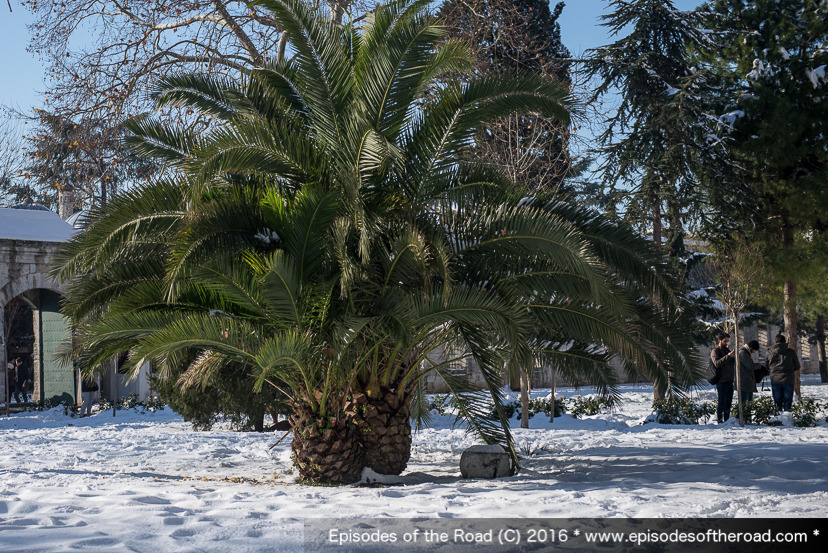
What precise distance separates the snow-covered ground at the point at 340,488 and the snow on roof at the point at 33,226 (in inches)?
263

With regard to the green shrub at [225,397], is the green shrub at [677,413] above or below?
below

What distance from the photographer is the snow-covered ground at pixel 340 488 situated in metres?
4.53

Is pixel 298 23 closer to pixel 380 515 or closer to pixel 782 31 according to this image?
pixel 380 515

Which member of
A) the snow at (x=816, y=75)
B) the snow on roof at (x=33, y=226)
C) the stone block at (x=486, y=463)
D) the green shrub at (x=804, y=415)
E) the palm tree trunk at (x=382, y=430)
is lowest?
the green shrub at (x=804, y=415)

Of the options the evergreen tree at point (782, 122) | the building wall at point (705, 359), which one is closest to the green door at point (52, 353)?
the building wall at point (705, 359)

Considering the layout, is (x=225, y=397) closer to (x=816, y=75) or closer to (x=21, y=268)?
Result: (x=21, y=268)

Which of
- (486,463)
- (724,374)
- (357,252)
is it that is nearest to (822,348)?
(724,374)

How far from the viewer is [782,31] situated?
17.1m

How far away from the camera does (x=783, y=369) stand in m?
13.1

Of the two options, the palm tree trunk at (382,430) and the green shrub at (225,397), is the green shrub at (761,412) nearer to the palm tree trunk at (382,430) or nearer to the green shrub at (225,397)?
the palm tree trunk at (382,430)

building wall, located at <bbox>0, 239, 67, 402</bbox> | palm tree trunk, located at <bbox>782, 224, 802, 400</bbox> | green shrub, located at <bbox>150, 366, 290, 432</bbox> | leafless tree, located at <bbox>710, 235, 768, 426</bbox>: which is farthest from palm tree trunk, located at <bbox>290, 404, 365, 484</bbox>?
palm tree trunk, located at <bbox>782, 224, 802, 400</bbox>

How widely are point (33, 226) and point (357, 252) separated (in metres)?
14.6

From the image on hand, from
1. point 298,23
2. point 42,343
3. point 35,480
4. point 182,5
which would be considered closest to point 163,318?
point 35,480

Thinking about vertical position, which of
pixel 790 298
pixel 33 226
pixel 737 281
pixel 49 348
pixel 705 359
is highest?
pixel 33 226
